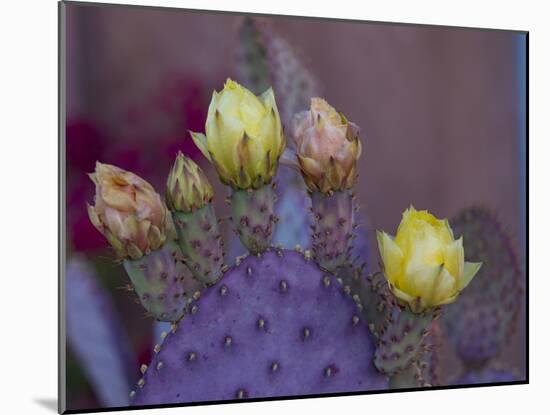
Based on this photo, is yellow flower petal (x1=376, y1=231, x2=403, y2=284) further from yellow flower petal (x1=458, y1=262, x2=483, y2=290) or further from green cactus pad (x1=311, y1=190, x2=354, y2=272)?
yellow flower petal (x1=458, y1=262, x2=483, y2=290)

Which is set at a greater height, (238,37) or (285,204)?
(238,37)

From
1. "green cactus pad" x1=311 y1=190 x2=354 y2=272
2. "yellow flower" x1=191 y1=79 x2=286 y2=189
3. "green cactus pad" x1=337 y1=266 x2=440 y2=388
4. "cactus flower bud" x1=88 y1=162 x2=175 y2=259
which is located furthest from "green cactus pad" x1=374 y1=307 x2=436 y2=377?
"cactus flower bud" x1=88 y1=162 x2=175 y2=259

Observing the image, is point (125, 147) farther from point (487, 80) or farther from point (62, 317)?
point (487, 80)

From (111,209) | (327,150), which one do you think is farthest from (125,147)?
(327,150)

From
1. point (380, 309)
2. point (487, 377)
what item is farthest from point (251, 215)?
point (487, 377)

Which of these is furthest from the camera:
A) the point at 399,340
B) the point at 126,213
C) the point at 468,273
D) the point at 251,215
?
the point at 468,273

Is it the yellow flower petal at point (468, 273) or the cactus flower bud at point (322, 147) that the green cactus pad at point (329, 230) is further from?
the yellow flower petal at point (468, 273)

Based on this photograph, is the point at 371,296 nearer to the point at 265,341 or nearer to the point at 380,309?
the point at 380,309
